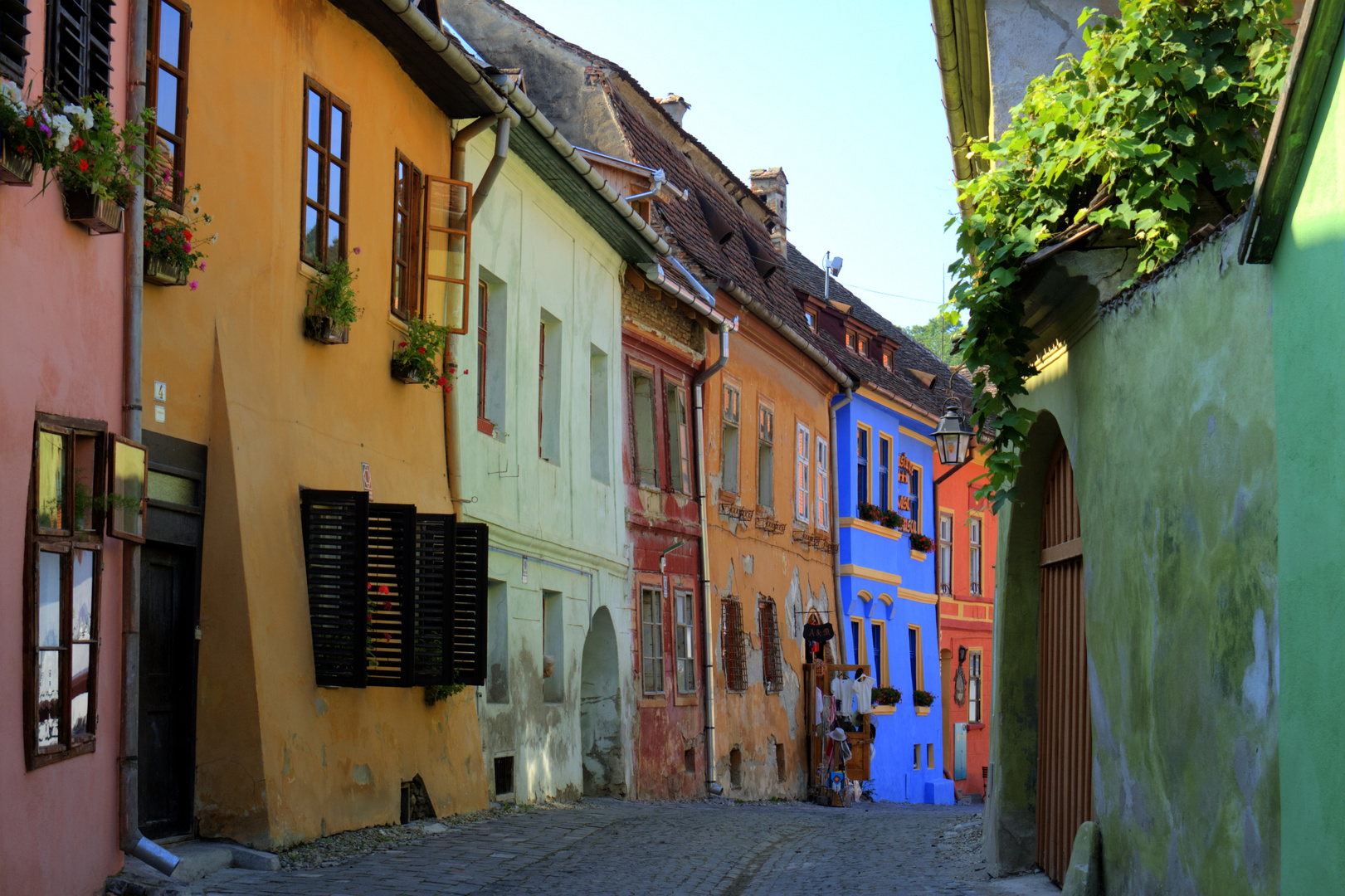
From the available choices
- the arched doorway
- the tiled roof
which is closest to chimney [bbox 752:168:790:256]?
the tiled roof

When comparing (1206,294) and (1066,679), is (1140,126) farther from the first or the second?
(1066,679)

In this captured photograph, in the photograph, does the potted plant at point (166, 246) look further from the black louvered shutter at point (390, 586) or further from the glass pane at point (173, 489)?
the black louvered shutter at point (390, 586)

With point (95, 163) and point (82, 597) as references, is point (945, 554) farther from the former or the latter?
point (95, 163)

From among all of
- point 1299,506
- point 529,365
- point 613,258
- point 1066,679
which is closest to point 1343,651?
point 1299,506

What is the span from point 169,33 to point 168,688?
3860 millimetres

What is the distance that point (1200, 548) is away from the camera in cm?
614

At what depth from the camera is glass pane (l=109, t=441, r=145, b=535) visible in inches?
303

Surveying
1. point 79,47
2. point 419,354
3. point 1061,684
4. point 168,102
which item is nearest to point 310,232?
point 419,354

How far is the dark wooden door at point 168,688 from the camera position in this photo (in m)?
8.91

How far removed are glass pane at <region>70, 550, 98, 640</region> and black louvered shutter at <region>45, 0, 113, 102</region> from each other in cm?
222

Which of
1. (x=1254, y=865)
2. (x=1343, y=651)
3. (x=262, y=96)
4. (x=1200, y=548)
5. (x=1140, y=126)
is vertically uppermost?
(x=262, y=96)

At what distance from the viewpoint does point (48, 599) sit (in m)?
7.11

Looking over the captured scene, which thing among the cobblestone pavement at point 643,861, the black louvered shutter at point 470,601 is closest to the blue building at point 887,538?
the cobblestone pavement at point 643,861

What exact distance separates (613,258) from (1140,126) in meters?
11.9
